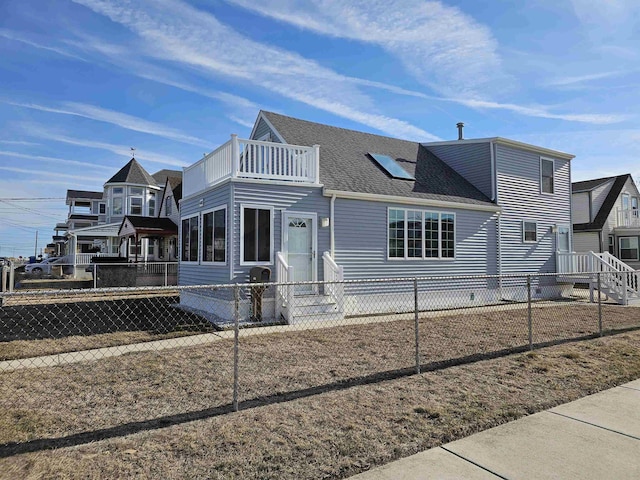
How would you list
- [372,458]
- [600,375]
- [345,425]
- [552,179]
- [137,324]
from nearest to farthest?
[372,458] → [345,425] → [600,375] → [137,324] → [552,179]

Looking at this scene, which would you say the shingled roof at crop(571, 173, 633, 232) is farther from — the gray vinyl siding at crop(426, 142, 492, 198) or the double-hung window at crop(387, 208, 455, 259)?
the double-hung window at crop(387, 208, 455, 259)

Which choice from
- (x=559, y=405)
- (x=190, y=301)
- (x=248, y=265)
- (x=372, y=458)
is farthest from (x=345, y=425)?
(x=190, y=301)

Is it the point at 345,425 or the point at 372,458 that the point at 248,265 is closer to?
the point at 345,425

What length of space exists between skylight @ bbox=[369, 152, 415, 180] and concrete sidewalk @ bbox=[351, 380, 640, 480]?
1110 cm

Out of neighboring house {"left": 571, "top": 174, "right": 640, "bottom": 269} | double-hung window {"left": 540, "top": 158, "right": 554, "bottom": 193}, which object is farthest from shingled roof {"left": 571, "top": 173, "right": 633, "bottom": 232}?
double-hung window {"left": 540, "top": 158, "right": 554, "bottom": 193}

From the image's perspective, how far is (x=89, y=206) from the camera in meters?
50.8

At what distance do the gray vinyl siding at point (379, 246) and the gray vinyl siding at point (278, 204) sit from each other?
1.74 feet

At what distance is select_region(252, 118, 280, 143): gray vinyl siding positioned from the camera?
14.5 m

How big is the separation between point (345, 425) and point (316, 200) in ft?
27.3

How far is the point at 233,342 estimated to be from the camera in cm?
786

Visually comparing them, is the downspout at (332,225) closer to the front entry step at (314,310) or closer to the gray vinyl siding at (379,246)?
the gray vinyl siding at (379,246)

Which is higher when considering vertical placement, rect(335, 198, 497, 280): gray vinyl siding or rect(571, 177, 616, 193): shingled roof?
rect(571, 177, 616, 193): shingled roof

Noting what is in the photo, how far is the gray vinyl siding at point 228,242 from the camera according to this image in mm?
A: 10758

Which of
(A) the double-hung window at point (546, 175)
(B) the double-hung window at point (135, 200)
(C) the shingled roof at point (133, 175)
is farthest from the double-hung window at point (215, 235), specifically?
(C) the shingled roof at point (133, 175)
